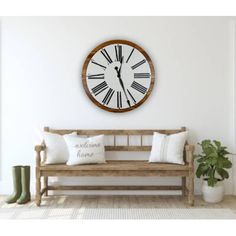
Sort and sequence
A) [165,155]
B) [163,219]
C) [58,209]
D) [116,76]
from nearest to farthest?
[163,219] < [58,209] < [165,155] < [116,76]

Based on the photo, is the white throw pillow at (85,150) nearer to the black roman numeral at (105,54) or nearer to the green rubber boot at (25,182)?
the green rubber boot at (25,182)

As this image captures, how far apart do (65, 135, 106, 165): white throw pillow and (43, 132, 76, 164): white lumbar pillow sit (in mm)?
112

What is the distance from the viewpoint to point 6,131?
5109 millimetres

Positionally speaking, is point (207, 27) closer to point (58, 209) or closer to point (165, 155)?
point (165, 155)

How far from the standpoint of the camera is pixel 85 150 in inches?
182

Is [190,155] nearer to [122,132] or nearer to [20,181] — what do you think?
[122,132]

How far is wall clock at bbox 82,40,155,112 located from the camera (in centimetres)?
508

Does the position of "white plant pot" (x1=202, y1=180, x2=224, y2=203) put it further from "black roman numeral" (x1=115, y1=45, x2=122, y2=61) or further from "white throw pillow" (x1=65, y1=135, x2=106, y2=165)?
"black roman numeral" (x1=115, y1=45, x2=122, y2=61)

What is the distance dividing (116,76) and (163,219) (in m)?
1.97

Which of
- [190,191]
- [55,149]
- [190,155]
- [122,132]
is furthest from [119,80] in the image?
[190,191]

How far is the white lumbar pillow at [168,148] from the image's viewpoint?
470cm

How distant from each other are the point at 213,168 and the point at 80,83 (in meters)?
1.99

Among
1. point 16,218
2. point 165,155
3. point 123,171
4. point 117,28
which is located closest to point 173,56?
point 117,28

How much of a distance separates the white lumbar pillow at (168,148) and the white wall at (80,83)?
33 cm
